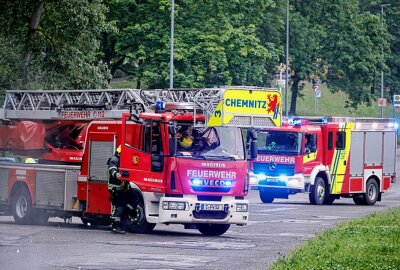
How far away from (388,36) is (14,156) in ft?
165

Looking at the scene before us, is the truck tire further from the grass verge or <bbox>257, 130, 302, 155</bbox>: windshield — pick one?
<bbox>257, 130, 302, 155</bbox>: windshield

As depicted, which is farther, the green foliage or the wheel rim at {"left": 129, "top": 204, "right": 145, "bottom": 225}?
the green foliage

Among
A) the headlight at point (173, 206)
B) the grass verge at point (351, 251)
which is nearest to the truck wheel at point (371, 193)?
the grass verge at point (351, 251)

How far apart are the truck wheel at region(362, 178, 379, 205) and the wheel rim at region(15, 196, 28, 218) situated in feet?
51.7

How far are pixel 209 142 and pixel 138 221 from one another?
85.0 inches

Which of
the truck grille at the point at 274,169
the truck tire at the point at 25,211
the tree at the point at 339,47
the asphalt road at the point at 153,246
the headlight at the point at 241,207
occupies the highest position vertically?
the tree at the point at 339,47

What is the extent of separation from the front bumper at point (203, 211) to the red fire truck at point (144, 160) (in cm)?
2

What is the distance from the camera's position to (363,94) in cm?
7312

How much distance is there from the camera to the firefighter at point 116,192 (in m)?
23.7

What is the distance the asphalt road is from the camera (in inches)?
715

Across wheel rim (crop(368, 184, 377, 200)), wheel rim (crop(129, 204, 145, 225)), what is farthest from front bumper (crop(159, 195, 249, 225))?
wheel rim (crop(368, 184, 377, 200))

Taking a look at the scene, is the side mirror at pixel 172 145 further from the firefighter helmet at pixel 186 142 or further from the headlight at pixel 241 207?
the headlight at pixel 241 207

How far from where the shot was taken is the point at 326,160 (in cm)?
3803

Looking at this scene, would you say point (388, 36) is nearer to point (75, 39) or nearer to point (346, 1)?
point (346, 1)
